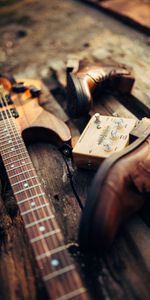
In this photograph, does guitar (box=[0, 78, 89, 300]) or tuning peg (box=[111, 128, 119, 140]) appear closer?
guitar (box=[0, 78, 89, 300])

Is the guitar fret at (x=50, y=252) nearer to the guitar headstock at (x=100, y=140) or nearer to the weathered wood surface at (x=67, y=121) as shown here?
the weathered wood surface at (x=67, y=121)

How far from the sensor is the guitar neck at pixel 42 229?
1.08 m

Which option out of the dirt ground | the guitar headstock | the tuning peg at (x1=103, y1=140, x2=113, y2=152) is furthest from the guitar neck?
the dirt ground

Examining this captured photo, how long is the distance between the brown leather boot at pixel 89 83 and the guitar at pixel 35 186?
7.1 inches

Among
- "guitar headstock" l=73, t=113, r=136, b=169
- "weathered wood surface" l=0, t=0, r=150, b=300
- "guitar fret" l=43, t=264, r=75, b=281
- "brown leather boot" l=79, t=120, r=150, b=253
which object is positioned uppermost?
"brown leather boot" l=79, t=120, r=150, b=253

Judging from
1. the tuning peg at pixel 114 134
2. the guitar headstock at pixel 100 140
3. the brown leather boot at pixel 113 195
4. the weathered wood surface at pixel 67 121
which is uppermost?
the brown leather boot at pixel 113 195

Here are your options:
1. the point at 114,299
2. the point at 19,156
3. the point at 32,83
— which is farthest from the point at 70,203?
the point at 32,83

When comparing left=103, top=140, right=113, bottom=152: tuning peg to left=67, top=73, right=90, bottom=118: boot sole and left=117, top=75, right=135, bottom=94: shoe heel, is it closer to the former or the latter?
left=67, top=73, right=90, bottom=118: boot sole

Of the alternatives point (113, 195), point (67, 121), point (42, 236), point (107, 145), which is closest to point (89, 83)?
point (67, 121)

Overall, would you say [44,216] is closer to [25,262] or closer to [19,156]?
[25,262]

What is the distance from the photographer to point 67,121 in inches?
81.7

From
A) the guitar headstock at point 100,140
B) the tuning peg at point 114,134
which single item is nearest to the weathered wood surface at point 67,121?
the guitar headstock at point 100,140

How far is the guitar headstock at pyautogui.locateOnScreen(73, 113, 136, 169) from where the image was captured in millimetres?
1547

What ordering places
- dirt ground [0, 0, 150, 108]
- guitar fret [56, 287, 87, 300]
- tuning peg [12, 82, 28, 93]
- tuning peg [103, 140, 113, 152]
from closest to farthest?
guitar fret [56, 287, 87, 300] < tuning peg [103, 140, 113, 152] < tuning peg [12, 82, 28, 93] < dirt ground [0, 0, 150, 108]
